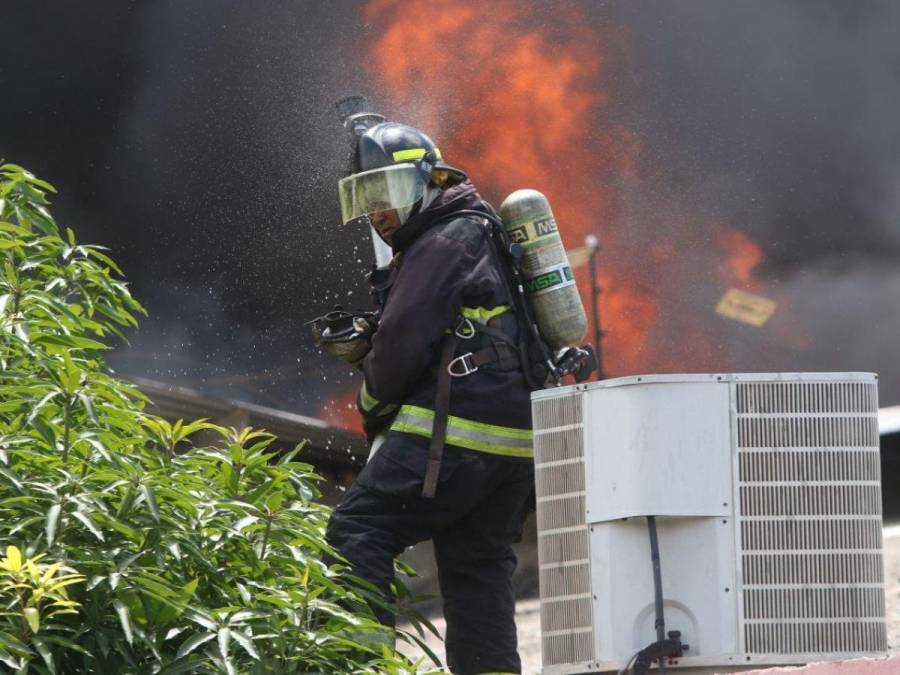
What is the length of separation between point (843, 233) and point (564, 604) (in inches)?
350

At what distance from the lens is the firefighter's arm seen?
455 cm

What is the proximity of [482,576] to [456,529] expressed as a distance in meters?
0.16

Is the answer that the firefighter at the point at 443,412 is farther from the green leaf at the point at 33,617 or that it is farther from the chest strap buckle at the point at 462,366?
the green leaf at the point at 33,617

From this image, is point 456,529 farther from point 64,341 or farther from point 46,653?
point 46,653

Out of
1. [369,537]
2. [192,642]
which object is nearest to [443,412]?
[369,537]

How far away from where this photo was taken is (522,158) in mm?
11578

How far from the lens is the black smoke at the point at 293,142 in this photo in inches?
413

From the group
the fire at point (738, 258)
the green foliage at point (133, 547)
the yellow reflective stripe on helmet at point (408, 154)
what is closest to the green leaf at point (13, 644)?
the green foliage at point (133, 547)

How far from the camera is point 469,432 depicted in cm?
457

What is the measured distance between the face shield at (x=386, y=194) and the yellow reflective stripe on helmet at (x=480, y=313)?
37 centimetres

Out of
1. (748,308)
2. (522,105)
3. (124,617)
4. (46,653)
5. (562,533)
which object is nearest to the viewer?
(46,653)

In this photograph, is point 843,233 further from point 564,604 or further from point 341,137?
point 564,604

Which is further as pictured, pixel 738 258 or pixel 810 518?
pixel 738 258

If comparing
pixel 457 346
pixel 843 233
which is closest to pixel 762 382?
pixel 457 346
